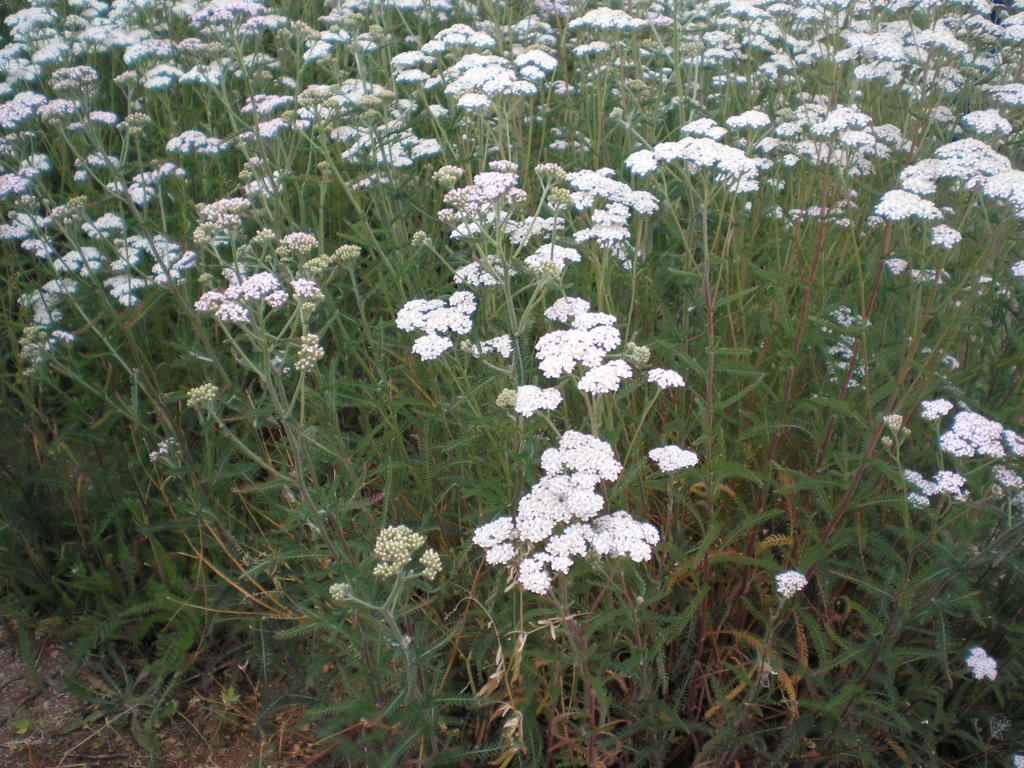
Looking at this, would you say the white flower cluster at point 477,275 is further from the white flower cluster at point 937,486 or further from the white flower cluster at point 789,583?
the white flower cluster at point 937,486

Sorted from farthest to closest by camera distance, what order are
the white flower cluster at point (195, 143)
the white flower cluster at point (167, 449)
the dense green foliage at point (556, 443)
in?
the white flower cluster at point (195, 143) → the white flower cluster at point (167, 449) → the dense green foliage at point (556, 443)

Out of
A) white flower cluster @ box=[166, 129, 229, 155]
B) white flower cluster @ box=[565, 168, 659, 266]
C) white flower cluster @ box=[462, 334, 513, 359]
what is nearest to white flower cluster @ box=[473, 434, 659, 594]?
white flower cluster @ box=[462, 334, 513, 359]

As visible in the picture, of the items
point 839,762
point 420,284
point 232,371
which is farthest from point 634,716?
point 232,371

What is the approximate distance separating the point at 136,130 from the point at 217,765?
304 centimetres

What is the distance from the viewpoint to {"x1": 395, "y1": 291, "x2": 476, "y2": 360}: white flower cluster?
2787mm

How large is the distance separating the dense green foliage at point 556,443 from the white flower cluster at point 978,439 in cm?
3

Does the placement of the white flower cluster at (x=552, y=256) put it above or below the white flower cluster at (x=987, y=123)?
below

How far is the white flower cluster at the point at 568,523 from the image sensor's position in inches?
91.1

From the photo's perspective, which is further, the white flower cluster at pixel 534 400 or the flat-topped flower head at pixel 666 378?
the flat-topped flower head at pixel 666 378

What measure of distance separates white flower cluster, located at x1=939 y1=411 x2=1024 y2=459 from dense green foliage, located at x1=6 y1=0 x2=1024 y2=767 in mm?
31

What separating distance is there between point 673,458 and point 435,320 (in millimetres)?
1016

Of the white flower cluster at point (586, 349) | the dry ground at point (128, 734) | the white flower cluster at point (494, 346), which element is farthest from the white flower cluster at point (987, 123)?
the dry ground at point (128, 734)

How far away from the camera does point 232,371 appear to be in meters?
4.25

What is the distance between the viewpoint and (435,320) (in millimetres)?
2869
